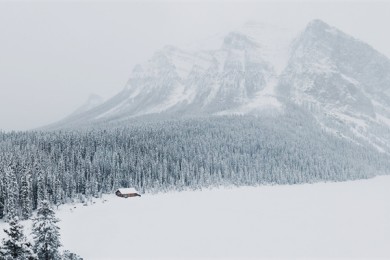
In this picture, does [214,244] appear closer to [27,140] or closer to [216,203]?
[216,203]

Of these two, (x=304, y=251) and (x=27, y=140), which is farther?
(x=27, y=140)

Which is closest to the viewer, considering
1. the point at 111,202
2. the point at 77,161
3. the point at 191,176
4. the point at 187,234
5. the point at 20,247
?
the point at 20,247

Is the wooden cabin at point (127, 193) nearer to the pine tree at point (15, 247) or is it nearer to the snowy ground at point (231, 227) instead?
the snowy ground at point (231, 227)

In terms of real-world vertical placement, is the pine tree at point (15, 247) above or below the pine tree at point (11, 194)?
below

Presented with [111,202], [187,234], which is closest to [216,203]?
[111,202]

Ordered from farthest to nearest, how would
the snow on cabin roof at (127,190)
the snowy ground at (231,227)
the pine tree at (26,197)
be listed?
the snow on cabin roof at (127,190) < the pine tree at (26,197) < the snowy ground at (231,227)

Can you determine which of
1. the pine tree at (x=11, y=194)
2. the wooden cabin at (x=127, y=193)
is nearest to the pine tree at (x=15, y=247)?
the pine tree at (x=11, y=194)

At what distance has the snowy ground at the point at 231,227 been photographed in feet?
242

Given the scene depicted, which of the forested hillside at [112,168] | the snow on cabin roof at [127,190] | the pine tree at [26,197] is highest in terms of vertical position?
the forested hillside at [112,168]

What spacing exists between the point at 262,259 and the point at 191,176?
334 ft

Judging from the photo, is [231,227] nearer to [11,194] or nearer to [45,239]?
[45,239]

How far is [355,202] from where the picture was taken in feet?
415

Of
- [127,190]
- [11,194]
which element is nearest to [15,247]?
[11,194]

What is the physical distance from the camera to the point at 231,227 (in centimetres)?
9150
